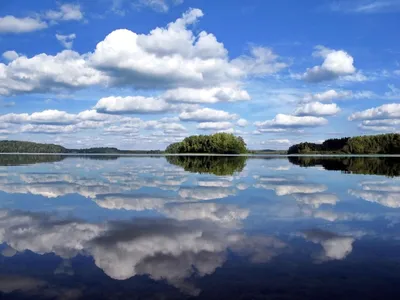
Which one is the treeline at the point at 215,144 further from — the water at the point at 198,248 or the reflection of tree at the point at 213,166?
the water at the point at 198,248

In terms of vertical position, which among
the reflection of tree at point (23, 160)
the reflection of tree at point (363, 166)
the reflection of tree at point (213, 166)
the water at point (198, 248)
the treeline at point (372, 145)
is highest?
the treeline at point (372, 145)

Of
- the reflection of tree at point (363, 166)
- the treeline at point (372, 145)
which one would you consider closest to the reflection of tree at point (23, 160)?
the reflection of tree at point (363, 166)

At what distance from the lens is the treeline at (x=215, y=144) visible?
516ft

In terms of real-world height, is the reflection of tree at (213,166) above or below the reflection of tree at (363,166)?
above

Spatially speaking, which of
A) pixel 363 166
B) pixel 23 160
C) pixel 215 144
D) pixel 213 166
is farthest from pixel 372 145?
pixel 23 160

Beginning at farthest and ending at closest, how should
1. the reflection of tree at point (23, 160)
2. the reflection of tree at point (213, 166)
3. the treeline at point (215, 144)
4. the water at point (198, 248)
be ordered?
the treeline at point (215, 144), the reflection of tree at point (23, 160), the reflection of tree at point (213, 166), the water at point (198, 248)

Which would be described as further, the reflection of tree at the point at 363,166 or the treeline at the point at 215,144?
the treeline at the point at 215,144

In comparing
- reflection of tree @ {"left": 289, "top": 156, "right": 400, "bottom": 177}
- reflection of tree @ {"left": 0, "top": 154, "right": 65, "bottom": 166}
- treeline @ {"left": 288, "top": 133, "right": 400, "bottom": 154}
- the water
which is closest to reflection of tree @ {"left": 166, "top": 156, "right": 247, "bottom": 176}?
reflection of tree @ {"left": 289, "top": 156, "right": 400, "bottom": 177}

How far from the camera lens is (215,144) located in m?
158

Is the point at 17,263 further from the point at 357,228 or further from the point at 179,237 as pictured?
the point at 357,228

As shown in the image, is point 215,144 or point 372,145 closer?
point 215,144

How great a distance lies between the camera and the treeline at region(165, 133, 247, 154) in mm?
157375

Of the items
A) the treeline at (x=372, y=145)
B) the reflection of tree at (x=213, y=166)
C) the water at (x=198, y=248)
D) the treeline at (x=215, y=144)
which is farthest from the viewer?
the treeline at (x=372, y=145)

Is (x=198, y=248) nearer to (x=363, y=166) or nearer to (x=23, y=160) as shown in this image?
(x=363, y=166)
